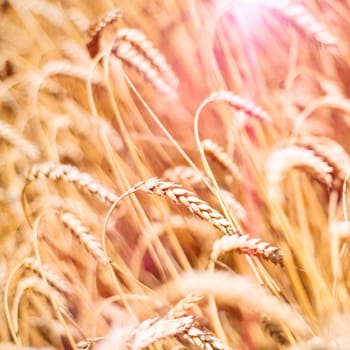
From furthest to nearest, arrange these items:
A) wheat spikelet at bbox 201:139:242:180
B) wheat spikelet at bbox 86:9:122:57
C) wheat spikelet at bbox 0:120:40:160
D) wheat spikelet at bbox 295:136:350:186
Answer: wheat spikelet at bbox 0:120:40:160, wheat spikelet at bbox 86:9:122:57, wheat spikelet at bbox 201:139:242:180, wheat spikelet at bbox 295:136:350:186

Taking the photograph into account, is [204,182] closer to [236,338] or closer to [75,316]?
[236,338]

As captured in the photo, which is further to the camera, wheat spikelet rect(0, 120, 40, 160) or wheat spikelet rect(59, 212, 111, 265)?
wheat spikelet rect(0, 120, 40, 160)

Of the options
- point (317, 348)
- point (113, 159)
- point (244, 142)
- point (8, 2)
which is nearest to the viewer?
point (317, 348)

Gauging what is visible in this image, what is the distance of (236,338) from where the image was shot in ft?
2.62

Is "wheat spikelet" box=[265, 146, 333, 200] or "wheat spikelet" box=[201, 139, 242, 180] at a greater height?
"wheat spikelet" box=[201, 139, 242, 180]

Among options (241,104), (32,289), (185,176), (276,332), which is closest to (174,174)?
(185,176)

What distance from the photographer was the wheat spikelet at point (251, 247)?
2.35 ft

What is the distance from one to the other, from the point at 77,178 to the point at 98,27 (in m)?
0.27

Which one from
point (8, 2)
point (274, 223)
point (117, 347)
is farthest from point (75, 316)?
point (8, 2)

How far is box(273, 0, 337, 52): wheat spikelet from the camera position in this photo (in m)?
0.72

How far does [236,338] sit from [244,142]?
0.29 m

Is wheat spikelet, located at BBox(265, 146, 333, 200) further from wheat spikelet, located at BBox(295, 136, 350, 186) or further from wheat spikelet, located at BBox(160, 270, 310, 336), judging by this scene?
wheat spikelet, located at BBox(160, 270, 310, 336)

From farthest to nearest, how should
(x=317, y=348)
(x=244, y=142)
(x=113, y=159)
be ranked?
(x=113, y=159) → (x=244, y=142) → (x=317, y=348)

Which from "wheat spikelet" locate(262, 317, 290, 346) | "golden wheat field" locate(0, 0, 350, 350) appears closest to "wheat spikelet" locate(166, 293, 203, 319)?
"golden wheat field" locate(0, 0, 350, 350)
